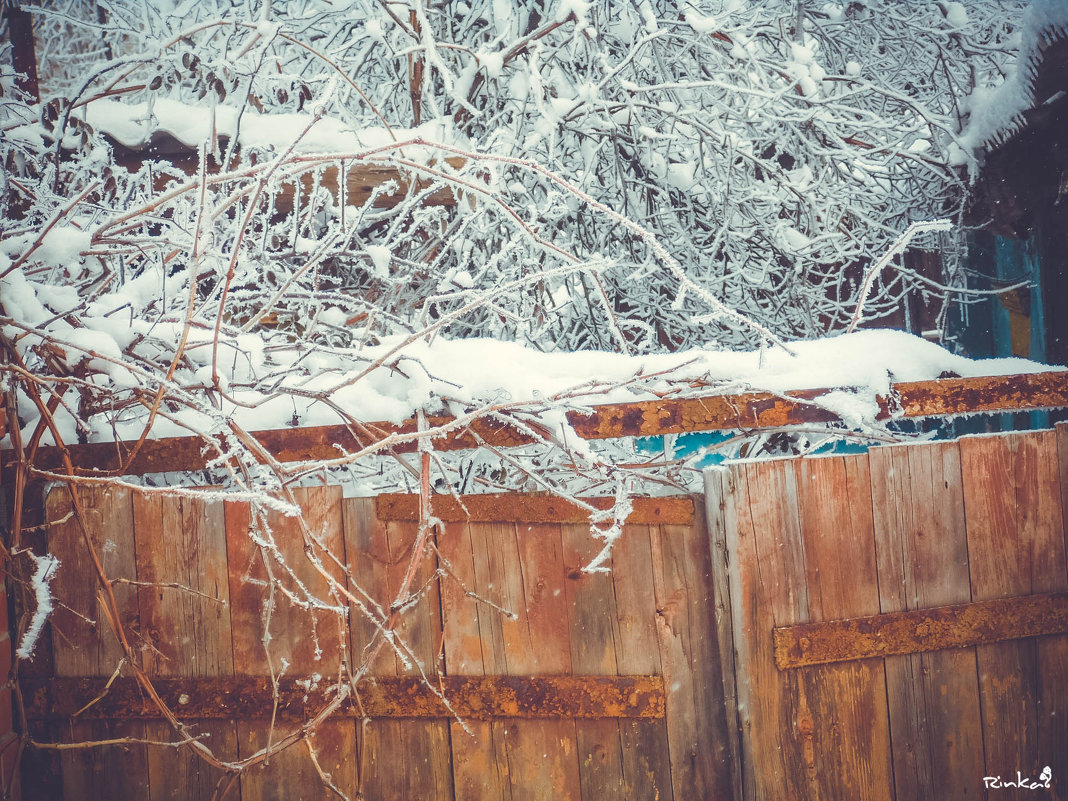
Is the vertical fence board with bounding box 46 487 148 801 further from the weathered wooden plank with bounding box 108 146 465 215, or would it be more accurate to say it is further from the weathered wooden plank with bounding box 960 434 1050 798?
the weathered wooden plank with bounding box 960 434 1050 798

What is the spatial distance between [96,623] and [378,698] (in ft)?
2.76

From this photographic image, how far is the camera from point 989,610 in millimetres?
1672

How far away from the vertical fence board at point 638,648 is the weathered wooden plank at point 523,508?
0.07 meters

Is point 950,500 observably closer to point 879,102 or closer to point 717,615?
point 717,615

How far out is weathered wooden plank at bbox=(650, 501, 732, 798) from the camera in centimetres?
172

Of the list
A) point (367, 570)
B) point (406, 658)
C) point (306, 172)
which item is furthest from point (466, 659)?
point (306, 172)

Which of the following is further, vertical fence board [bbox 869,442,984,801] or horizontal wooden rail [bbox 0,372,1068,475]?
vertical fence board [bbox 869,442,984,801]

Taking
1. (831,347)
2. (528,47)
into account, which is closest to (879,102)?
(528,47)

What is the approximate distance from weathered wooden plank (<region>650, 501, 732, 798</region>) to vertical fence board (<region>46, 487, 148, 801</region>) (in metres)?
1.50

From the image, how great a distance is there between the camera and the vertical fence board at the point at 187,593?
1.81 metres

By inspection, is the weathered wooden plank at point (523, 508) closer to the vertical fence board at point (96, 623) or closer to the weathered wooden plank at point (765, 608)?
the weathered wooden plank at point (765, 608)

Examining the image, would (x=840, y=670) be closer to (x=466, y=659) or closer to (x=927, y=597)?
(x=927, y=597)

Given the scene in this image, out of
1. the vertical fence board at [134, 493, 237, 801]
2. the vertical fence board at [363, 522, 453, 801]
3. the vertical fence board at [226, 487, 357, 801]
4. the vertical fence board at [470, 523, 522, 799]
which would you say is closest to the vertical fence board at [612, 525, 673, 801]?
the vertical fence board at [470, 523, 522, 799]

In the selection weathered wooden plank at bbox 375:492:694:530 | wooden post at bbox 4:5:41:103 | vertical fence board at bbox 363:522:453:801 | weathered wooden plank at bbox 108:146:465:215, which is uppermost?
wooden post at bbox 4:5:41:103
